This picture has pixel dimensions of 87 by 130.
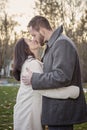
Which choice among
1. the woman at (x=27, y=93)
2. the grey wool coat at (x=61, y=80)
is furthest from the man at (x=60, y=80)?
the woman at (x=27, y=93)

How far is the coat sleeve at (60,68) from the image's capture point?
3354mm

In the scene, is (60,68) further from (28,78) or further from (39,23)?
(39,23)

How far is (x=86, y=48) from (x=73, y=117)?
47.2 metres

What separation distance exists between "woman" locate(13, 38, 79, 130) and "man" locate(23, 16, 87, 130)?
34 centimetres

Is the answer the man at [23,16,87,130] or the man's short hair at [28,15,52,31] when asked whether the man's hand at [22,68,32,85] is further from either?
the man's short hair at [28,15,52,31]

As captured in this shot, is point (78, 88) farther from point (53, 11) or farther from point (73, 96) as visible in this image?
point (53, 11)

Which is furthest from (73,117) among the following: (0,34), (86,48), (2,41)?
(2,41)

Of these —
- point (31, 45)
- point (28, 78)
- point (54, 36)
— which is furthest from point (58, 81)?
point (31, 45)

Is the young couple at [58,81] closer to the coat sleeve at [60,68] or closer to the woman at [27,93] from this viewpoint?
the coat sleeve at [60,68]

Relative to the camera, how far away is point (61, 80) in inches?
132

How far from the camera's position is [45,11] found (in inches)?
1706

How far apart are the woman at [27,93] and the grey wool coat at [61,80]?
360mm

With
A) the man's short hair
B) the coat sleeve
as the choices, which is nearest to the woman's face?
the man's short hair

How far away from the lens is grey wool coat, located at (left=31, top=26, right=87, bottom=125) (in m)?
3.36
